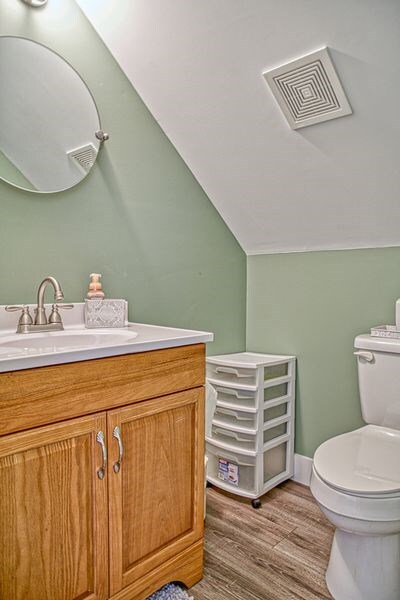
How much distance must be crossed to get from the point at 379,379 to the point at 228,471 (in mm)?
852

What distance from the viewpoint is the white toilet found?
3.90 feet

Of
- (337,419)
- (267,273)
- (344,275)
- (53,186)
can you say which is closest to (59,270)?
(53,186)

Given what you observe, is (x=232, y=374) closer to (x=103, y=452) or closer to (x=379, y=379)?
(x=379, y=379)

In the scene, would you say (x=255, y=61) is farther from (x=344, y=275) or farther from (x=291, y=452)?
(x=291, y=452)

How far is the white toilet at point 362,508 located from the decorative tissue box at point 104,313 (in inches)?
35.6

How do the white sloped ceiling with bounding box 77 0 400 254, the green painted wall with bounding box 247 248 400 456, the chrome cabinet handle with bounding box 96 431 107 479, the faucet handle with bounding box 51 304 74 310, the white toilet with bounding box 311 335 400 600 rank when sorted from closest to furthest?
the chrome cabinet handle with bounding box 96 431 107 479 < the white toilet with bounding box 311 335 400 600 < the white sloped ceiling with bounding box 77 0 400 254 < the faucet handle with bounding box 51 304 74 310 < the green painted wall with bounding box 247 248 400 456

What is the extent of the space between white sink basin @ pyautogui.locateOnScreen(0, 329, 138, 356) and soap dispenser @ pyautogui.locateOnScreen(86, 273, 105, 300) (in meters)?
0.14

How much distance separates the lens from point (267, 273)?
2.22m

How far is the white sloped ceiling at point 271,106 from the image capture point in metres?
1.30

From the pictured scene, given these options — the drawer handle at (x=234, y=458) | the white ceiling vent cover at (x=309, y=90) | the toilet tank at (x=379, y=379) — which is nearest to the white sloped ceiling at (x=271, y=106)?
the white ceiling vent cover at (x=309, y=90)

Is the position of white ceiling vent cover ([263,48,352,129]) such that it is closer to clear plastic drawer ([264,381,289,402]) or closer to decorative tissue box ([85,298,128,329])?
decorative tissue box ([85,298,128,329])

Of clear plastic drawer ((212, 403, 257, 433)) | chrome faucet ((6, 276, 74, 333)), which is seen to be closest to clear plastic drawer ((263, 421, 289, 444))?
clear plastic drawer ((212, 403, 257, 433))

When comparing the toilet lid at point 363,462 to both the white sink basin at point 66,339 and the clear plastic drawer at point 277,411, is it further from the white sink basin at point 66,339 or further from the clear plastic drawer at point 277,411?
the white sink basin at point 66,339

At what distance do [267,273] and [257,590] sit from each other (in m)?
1.44
